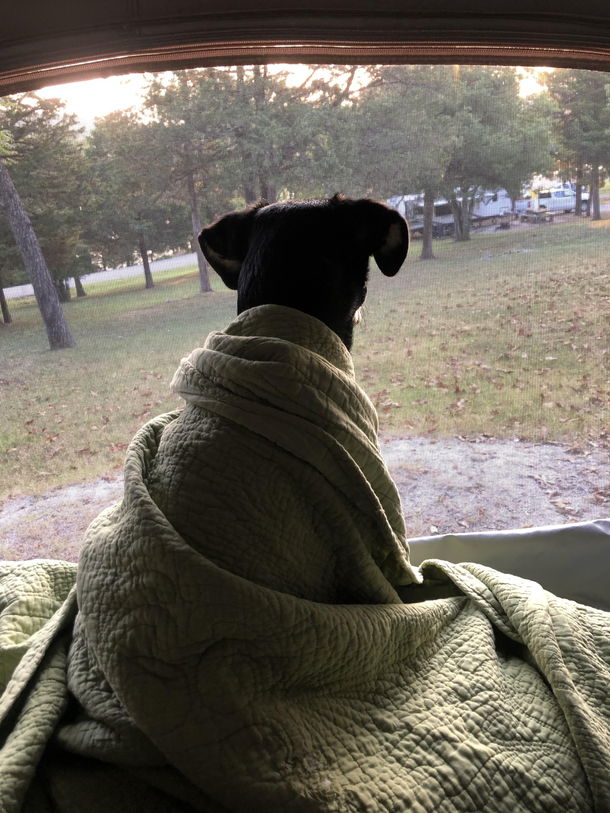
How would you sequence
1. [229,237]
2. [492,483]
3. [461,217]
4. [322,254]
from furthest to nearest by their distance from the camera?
[492,483]
[461,217]
[229,237]
[322,254]

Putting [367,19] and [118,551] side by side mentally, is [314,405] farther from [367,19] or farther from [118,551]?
[367,19]

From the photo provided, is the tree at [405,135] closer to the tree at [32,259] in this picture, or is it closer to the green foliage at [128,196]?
the green foliage at [128,196]

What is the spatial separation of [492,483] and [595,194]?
0.92 m

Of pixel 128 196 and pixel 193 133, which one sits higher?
pixel 193 133

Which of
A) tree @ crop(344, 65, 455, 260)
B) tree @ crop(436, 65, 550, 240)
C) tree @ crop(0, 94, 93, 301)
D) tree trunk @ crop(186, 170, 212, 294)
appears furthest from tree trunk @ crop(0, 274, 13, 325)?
tree @ crop(436, 65, 550, 240)

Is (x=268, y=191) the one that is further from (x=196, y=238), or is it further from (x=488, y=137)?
(x=488, y=137)

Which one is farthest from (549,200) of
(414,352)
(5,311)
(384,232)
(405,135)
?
(5,311)

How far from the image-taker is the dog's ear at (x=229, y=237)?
1.23 meters

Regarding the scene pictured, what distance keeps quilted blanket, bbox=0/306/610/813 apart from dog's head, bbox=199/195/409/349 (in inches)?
4.5

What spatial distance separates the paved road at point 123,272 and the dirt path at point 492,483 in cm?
83

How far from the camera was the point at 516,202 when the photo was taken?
163 centimetres

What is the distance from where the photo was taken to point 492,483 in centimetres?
177

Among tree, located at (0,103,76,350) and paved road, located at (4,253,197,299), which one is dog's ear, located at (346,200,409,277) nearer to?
paved road, located at (4,253,197,299)

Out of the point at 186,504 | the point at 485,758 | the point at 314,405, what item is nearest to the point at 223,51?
the point at 314,405
